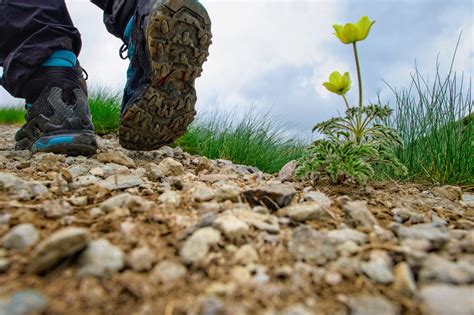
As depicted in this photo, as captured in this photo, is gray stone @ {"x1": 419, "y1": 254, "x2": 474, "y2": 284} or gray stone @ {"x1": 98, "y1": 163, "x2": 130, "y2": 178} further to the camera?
gray stone @ {"x1": 98, "y1": 163, "x2": 130, "y2": 178}

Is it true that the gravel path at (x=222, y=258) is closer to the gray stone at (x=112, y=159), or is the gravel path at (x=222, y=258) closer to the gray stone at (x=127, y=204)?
the gray stone at (x=127, y=204)

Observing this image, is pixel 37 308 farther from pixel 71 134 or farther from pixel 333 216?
pixel 71 134

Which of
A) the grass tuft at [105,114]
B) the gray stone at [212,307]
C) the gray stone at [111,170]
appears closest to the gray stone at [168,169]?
the gray stone at [111,170]

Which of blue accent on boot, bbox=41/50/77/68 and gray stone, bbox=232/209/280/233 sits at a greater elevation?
blue accent on boot, bbox=41/50/77/68

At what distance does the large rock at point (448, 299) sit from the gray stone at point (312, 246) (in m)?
0.17

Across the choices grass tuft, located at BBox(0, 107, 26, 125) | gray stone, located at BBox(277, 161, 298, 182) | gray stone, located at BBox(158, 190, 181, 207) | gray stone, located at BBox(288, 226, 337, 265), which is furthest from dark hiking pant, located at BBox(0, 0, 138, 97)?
grass tuft, located at BBox(0, 107, 26, 125)

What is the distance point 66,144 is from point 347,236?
156 cm

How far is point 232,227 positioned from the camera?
81cm

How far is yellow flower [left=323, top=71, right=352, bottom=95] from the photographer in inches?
65.1

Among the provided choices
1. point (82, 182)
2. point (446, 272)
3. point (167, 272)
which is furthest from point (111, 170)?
point (446, 272)

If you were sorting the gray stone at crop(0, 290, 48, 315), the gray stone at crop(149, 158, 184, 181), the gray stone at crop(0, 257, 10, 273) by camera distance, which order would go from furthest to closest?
the gray stone at crop(149, 158, 184, 181) → the gray stone at crop(0, 257, 10, 273) → the gray stone at crop(0, 290, 48, 315)

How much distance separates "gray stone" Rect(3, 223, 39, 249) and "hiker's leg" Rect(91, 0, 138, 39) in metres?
1.43

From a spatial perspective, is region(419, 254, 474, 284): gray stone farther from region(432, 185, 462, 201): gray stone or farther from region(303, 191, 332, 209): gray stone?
region(432, 185, 462, 201): gray stone

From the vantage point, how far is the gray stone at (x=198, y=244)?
0.73 metres
